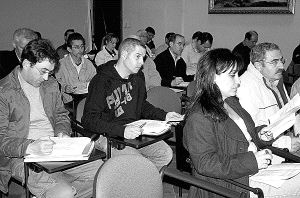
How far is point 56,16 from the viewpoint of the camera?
877cm

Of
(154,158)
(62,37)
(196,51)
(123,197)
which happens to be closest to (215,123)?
(123,197)

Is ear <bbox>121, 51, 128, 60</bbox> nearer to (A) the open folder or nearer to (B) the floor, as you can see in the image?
(A) the open folder

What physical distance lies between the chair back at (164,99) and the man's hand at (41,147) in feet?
4.66

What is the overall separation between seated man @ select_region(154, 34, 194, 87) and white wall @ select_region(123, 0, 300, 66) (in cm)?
260

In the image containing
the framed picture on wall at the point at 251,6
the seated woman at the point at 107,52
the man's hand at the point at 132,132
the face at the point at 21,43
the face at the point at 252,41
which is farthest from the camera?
the framed picture on wall at the point at 251,6

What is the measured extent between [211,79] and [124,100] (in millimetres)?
1054

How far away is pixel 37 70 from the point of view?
7.62 ft

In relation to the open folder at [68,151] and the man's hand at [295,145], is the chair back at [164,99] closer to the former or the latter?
the man's hand at [295,145]

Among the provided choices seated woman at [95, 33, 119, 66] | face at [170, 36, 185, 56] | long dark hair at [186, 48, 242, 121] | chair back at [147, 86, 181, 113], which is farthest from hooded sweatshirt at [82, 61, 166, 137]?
seated woman at [95, 33, 119, 66]

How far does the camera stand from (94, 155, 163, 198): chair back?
1.56 metres

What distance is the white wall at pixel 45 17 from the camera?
26.1ft

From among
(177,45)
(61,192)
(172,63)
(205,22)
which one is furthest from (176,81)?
(205,22)

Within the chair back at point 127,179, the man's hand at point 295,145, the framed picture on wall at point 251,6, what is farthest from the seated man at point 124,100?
the framed picture on wall at point 251,6

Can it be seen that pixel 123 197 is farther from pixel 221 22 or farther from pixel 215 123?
pixel 221 22
